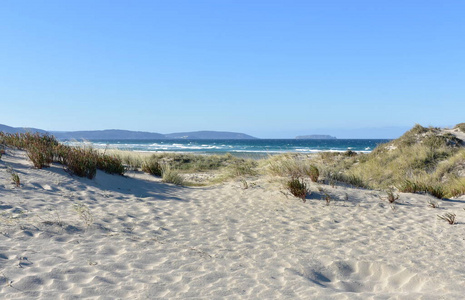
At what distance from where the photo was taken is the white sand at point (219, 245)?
4027 millimetres

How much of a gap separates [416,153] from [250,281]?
13.9m

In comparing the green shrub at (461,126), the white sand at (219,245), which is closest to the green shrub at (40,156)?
the white sand at (219,245)

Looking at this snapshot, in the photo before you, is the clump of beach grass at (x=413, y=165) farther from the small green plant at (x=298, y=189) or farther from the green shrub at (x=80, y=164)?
the green shrub at (x=80, y=164)

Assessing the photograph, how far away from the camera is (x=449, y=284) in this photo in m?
4.57

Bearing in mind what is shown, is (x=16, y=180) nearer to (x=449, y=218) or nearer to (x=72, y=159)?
(x=72, y=159)

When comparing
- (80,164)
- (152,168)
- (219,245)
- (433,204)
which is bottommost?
(219,245)

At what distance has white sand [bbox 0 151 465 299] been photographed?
403 centimetres

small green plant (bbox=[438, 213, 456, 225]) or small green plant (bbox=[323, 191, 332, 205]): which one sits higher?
small green plant (bbox=[323, 191, 332, 205])

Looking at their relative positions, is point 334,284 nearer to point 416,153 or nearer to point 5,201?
point 5,201

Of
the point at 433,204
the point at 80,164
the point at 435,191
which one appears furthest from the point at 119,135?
the point at 433,204

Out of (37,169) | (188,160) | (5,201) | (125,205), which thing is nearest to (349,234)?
(125,205)

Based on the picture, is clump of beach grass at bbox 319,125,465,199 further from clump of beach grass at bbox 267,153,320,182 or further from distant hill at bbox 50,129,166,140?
distant hill at bbox 50,129,166,140

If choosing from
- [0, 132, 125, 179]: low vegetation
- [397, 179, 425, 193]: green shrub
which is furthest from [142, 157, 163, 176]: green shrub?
[397, 179, 425, 193]: green shrub

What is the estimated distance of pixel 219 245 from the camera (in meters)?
5.69
